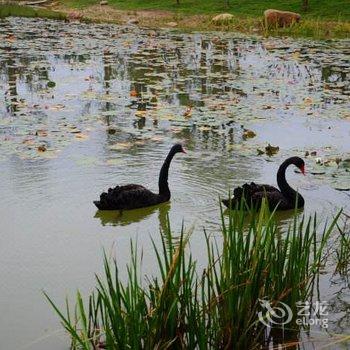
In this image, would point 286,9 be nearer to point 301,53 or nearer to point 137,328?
point 301,53

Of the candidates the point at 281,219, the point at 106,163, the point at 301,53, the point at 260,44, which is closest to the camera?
the point at 281,219

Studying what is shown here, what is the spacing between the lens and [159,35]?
22078 mm

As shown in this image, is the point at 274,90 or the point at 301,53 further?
the point at 301,53

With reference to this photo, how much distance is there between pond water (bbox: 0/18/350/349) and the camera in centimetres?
449

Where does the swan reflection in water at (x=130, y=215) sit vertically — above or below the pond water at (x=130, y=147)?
below

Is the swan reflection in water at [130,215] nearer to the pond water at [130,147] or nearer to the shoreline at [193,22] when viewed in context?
the pond water at [130,147]

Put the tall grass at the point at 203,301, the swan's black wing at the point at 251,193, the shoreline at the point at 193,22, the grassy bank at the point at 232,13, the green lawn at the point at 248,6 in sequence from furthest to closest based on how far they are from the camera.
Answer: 1. the green lawn at the point at 248,6
2. the grassy bank at the point at 232,13
3. the shoreline at the point at 193,22
4. the swan's black wing at the point at 251,193
5. the tall grass at the point at 203,301

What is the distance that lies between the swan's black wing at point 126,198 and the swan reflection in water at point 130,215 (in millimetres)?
77

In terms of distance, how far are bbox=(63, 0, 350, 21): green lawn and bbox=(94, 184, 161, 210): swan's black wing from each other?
870 inches

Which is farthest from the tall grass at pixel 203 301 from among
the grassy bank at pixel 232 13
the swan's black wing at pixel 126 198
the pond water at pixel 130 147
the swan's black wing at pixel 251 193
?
the grassy bank at pixel 232 13

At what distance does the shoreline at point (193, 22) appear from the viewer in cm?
2350

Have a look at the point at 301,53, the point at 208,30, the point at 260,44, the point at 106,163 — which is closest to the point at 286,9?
the point at 208,30

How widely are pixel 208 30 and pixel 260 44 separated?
18.6ft

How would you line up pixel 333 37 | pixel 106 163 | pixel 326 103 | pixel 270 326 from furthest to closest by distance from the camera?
pixel 333 37, pixel 326 103, pixel 106 163, pixel 270 326
